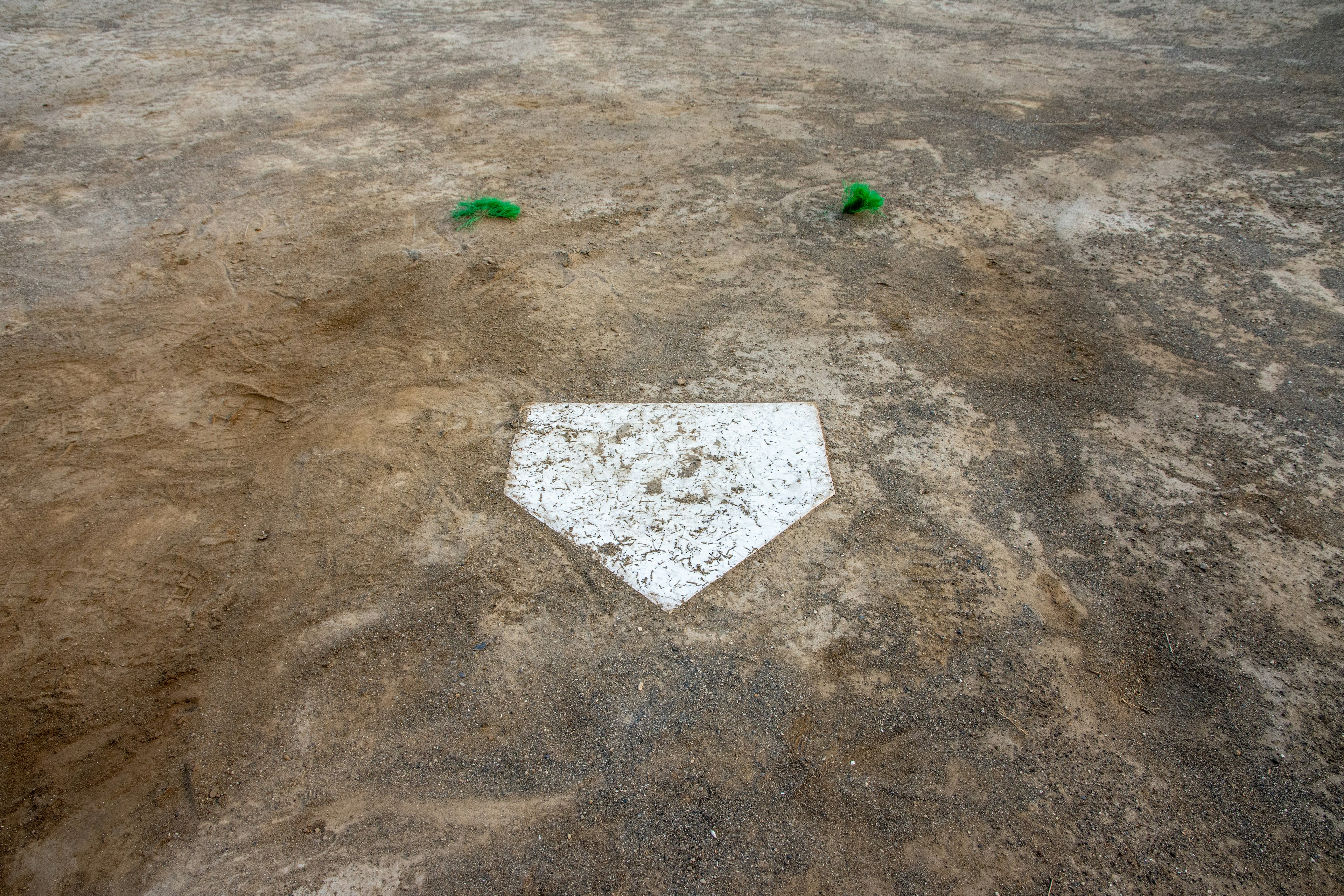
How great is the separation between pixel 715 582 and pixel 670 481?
0.54 m

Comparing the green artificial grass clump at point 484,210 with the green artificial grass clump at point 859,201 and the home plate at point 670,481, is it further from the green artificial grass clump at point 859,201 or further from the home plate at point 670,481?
the green artificial grass clump at point 859,201

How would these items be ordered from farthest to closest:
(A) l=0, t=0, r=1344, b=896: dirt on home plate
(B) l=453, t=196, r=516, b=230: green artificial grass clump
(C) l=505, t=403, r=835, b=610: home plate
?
(B) l=453, t=196, r=516, b=230: green artificial grass clump
(C) l=505, t=403, r=835, b=610: home plate
(A) l=0, t=0, r=1344, b=896: dirt on home plate

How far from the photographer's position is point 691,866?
1.95 m

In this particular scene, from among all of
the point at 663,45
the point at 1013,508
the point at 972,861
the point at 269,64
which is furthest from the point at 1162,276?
the point at 269,64

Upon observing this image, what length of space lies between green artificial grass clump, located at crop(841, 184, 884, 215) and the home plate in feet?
6.62

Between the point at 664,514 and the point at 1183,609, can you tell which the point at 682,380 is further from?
the point at 1183,609

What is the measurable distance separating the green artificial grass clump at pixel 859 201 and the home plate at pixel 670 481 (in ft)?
6.62

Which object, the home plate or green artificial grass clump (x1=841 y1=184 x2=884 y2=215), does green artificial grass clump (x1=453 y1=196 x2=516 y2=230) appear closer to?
the home plate

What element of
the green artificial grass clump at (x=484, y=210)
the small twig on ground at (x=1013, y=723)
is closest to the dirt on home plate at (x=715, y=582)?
the small twig on ground at (x=1013, y=723)

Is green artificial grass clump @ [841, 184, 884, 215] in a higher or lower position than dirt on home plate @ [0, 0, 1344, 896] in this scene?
higher

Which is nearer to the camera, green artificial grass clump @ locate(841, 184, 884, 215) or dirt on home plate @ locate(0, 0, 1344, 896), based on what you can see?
dirt on home plate @ locate(0, 0, 1344, 896)

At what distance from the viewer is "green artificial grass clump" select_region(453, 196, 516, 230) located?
15.2 ft

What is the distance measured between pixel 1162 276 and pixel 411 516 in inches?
171

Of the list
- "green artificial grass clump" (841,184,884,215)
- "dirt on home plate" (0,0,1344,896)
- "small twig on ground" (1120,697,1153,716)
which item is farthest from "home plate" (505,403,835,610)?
"green artificial grass clump" (841,184,884,215)
